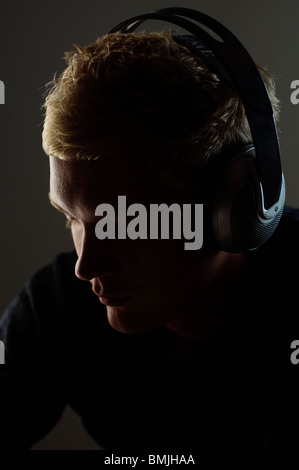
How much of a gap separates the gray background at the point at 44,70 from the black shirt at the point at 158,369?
19.7 inches

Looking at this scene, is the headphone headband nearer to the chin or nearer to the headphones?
the headphones

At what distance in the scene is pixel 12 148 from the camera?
1460mm

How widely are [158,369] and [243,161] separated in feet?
1.26

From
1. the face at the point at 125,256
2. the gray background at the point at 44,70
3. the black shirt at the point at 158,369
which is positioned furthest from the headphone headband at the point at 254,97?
the gray background at the point at 44,70

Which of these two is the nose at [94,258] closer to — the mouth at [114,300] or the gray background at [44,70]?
the mouth at [114,300]

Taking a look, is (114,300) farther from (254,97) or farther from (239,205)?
(254,97)

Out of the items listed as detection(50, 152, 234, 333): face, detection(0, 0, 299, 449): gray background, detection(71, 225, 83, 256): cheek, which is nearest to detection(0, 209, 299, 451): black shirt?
detection(50, 152, 234, 333): face

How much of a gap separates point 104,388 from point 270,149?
0.50 metres

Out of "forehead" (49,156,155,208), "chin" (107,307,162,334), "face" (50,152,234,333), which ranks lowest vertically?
"chin" (107,307,162,334)

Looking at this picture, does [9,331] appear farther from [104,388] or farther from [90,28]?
[90,28]

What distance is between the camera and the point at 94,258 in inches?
29.1

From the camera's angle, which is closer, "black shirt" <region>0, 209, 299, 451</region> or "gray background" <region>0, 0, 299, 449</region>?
"black shirt" <region>0, 209, 299, 451</region>
